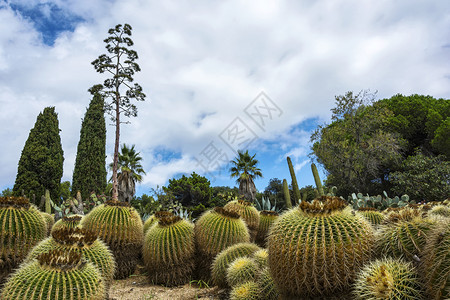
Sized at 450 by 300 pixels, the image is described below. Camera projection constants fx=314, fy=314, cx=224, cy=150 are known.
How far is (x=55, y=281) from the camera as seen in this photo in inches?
132

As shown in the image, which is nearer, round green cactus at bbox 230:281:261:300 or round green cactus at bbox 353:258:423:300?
round green cactus at bbox 353:258:423:300

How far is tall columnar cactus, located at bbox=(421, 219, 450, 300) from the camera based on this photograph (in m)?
2.20

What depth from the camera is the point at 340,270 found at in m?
2.95

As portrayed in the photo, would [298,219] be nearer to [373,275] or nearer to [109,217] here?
[373,275]

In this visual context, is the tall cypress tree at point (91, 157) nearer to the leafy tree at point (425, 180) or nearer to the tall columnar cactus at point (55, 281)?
the tall columnar cactus at point (55, 281)

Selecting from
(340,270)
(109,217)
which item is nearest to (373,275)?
(340,270)

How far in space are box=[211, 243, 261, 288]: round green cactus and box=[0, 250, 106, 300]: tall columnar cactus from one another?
1.88 metres

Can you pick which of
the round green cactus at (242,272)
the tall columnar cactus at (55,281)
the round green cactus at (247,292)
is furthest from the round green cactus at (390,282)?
the tall columnar cactus at (55,281)

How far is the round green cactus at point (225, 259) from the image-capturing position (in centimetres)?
488

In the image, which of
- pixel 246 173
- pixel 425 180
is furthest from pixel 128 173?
pixel 425 180

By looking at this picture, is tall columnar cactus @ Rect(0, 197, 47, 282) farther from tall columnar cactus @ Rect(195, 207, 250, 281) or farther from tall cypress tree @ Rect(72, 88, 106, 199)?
tall cypress tree @ Rect(72, 88, 106, 199)

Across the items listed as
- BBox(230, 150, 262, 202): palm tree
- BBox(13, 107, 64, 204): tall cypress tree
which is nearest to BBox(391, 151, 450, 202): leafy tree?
BBox(230, 150, 262, 202): palm tree

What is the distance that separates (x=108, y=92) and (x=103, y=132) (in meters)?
8.33

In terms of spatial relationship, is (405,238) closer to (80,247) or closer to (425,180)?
(80,247)
